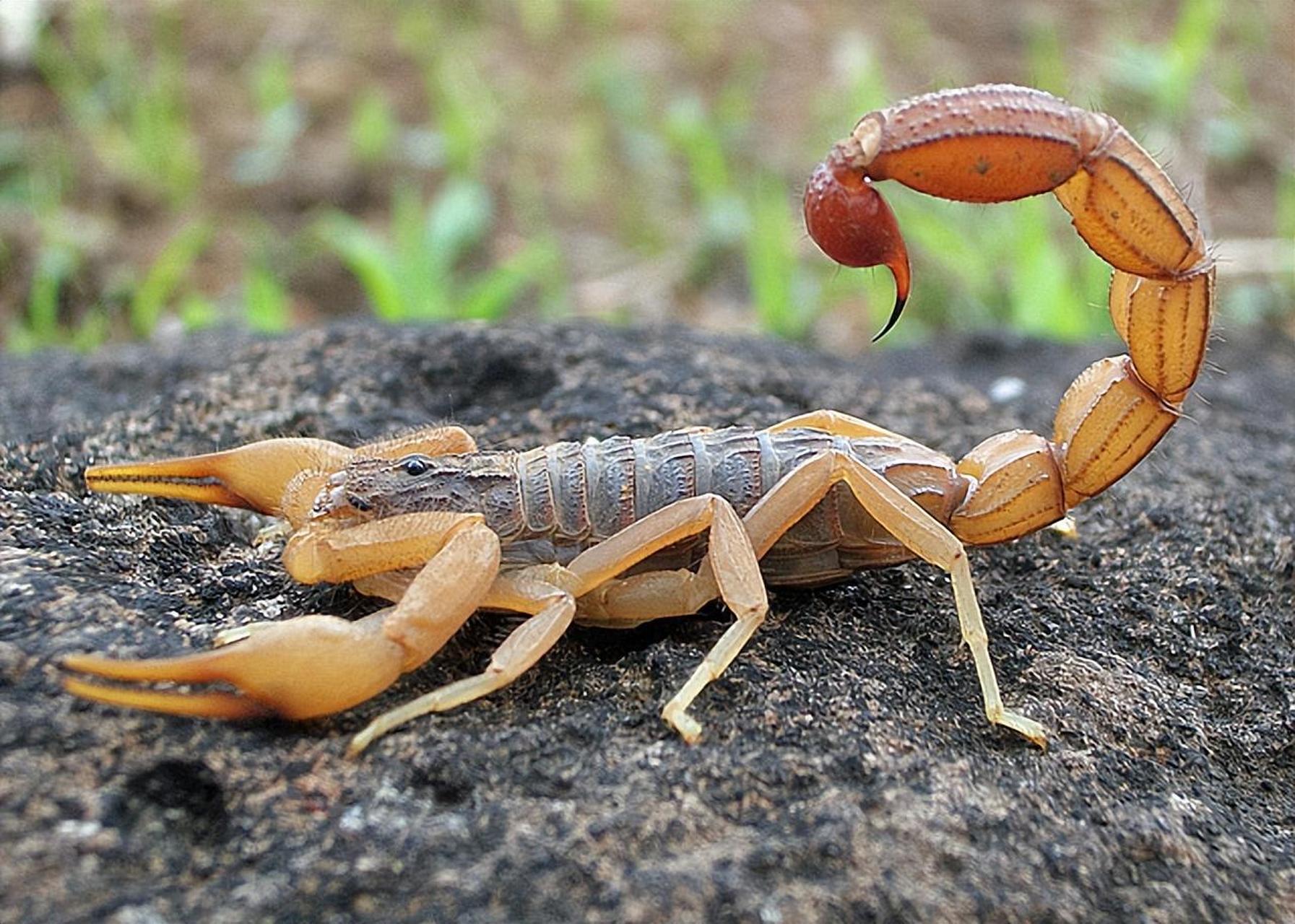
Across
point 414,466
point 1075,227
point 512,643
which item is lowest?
point 512,643

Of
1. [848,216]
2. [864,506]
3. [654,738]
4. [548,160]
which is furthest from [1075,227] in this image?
[548,160]

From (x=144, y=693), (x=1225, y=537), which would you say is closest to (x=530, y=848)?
(x=144, y=693)

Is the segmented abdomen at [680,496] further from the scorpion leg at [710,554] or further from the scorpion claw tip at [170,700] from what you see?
the scorpion claw tip at [170,700]

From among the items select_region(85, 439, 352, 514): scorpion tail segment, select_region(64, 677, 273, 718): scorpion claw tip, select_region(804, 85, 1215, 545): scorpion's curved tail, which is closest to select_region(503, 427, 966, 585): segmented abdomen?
select_region(804, 85, 1215, 545): scorpion's curved tail

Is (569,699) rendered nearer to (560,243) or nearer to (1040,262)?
(1040,262)

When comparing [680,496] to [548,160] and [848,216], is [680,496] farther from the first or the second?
[548,160]

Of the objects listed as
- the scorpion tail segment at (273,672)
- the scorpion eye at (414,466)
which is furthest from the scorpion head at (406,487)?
the scorpion tail segment at (273,672)

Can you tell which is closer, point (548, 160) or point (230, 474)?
point (230, 474)
